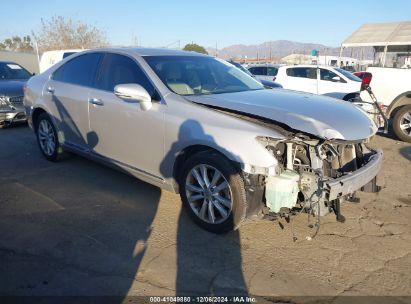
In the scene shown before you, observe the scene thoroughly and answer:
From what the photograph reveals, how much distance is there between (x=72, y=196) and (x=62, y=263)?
1.56 meters

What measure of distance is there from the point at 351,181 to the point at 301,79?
9457 mm

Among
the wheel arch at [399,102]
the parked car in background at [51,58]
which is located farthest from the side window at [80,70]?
the parked car in background at [51,58]

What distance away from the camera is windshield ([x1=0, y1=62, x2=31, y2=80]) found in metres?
9.74

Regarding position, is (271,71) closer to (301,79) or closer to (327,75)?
(301,79)

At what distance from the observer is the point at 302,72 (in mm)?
12258

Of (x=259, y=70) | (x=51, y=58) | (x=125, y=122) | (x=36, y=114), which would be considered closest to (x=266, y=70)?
(x=259, y=70)

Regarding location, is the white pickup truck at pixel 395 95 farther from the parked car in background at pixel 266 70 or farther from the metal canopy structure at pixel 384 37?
the metal canopy structure at pixel 384 37

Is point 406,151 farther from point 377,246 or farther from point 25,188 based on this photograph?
point 25,188

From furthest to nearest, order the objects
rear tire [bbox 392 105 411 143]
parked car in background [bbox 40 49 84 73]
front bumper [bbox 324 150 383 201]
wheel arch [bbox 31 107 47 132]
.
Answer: parked car in background [bbox 40 49 84 73]
rear tire [bbox 392 105 411 143]
wheel arch [bbox 31 107 47 132]
front bumper [bbox 324 150 383 201]

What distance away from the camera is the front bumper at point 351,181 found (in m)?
3.09

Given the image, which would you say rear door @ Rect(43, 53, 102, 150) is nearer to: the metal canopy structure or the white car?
the white car

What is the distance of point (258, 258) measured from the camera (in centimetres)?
323

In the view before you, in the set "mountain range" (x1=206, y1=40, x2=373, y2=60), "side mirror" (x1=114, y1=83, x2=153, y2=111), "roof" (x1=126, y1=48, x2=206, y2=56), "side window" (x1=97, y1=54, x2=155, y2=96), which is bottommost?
→ "mountain range" (x1=206, y1=40, x2=373, y2=60)

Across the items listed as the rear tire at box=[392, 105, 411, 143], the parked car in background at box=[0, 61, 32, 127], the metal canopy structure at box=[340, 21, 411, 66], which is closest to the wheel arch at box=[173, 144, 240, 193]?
the rear tire at box=[392, 105, 411, 143]
